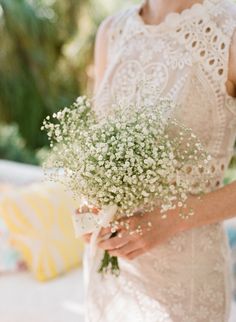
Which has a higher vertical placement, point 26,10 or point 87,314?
point 26,10

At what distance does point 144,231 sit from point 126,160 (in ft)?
0.88

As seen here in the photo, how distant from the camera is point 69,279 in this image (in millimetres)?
2740

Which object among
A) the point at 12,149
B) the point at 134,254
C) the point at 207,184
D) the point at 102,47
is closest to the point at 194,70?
the point at 207,184

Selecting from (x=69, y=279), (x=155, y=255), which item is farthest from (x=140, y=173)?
(x=69, y=279)

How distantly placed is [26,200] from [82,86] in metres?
4.13

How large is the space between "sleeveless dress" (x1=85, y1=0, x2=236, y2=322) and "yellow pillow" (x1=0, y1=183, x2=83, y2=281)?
3.69ft

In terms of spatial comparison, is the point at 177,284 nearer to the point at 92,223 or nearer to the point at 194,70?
the point at 92,223

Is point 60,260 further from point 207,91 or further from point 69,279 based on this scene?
point 207,91

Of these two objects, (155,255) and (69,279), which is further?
(69,279)

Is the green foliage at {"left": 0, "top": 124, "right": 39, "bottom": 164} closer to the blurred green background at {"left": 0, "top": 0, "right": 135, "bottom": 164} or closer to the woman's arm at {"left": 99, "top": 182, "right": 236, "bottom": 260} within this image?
the blurred green background at {"left": 0, "top": 0, "right": 135, "bottom": 164}

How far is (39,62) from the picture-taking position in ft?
20.6

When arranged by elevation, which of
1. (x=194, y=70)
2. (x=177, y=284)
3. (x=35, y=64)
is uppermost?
(x=35, y=64)

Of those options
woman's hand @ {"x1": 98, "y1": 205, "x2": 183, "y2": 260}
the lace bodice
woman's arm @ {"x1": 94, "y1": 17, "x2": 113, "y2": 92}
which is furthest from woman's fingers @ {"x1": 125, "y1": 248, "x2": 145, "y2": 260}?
woman's arm @ {"x1": 94, "y1": 17, "x2": 113, "y2": 92}

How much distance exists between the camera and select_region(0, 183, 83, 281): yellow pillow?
8.95 ft
